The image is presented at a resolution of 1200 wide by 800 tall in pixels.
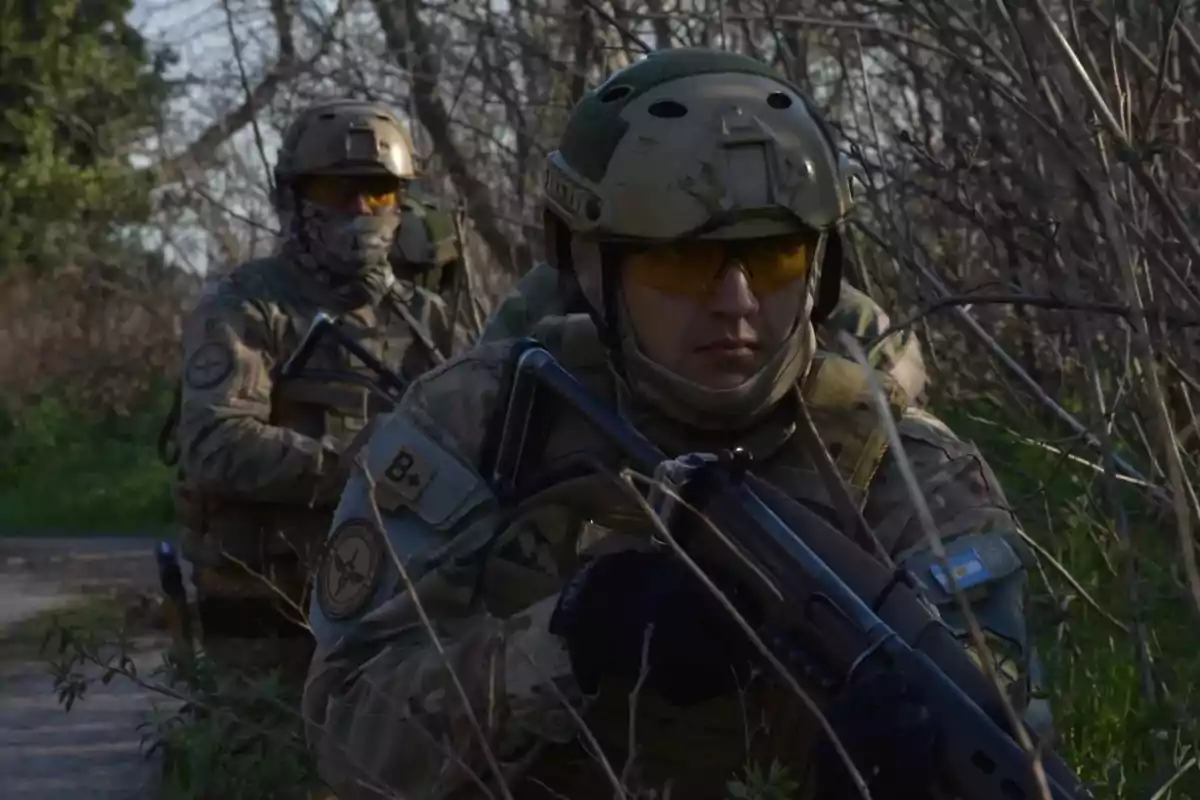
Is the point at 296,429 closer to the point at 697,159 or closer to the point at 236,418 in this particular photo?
the point at 236,418

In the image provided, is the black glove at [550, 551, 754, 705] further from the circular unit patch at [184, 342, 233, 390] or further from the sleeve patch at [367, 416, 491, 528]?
the circular unit patch at [184, 342, 233, 390]

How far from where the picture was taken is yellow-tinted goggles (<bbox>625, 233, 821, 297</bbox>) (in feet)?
8.15

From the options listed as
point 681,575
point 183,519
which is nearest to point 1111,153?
point 681,575

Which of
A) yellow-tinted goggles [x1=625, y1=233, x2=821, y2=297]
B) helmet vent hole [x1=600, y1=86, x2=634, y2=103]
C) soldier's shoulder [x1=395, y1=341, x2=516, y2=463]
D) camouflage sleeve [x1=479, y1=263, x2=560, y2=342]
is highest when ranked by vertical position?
helmet vent hole [x1=600, y1=86, x2=634, y2=103]

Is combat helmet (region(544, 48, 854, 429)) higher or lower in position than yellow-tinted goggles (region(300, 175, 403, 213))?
higher

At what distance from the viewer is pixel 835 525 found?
2.34m

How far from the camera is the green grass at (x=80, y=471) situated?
43.0 ft

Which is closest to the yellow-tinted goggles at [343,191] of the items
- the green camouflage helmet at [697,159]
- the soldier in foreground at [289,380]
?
the soldier in foreground at [289,380]

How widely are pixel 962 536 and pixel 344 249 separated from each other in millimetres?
3315

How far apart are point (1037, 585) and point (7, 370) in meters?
15.8

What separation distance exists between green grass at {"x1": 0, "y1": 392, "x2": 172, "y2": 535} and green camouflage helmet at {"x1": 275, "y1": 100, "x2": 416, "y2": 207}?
7.61 meters

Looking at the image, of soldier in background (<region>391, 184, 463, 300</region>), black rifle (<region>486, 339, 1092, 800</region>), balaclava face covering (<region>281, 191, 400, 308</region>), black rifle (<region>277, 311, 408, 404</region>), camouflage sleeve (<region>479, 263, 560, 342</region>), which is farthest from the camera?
soldier in background (<region>391, 184, 463, 300</region>)

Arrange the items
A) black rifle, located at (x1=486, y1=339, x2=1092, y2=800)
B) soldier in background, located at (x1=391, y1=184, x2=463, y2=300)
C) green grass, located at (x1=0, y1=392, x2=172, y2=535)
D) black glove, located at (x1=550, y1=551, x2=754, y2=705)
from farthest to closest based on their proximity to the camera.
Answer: green grass, located at (x1=0, y1=392, x2=172, y2=535) < soldier in background, located at (x1=391, y1=184, x2=463, y2=300) < black glove, located at (x1=550, y1=551, x2=754, y2=705) < black rifle, located at (x1=486, y1=339, x2=1092, y2=800)

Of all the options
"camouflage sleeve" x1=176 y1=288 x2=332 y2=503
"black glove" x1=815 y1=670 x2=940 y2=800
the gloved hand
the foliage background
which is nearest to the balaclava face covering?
"camouflage sleeve" x1=176 y1=288 x2=332 y2=503
